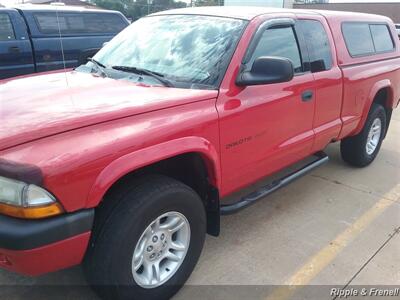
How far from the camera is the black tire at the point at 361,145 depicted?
4.75 meters

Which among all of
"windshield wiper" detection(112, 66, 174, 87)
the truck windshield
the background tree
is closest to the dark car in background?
the truck windshield

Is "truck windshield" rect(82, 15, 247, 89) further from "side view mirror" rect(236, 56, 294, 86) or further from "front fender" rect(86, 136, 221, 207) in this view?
"front fender" rect(86, 136, 221, 207)

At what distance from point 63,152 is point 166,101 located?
2.46 ft

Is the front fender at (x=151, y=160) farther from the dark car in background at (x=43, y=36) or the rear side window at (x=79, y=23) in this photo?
the rear side window at (x=79, y=23)

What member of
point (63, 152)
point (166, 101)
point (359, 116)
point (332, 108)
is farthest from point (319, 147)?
point (63, 152)

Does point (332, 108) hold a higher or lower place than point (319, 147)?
higher

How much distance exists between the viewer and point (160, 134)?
231cm

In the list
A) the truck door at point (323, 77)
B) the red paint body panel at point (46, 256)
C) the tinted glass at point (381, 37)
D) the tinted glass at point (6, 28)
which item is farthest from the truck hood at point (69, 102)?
the tinted glass at point (6, 28)

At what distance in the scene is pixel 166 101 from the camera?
2.47 metres

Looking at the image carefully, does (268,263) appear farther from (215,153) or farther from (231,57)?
(231,57)

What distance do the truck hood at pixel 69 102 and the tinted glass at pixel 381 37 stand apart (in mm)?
3057

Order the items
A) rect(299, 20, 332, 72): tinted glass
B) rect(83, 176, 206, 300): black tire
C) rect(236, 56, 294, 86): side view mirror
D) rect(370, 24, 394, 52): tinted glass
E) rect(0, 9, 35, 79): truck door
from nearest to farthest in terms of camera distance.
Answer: rect(83, 176, 206, 300): black tire, rect(236, 56, 294, 86): side view mirror, rect(299, 20, 332, 72): tinted glass, rect(370, 24, 394, 52): tinted glass, rect(0, 9, 35, 79): truck door

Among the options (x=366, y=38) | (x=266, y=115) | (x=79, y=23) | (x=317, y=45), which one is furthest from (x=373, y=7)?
(x=266, y=115)

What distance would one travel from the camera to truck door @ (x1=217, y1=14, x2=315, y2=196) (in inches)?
110
